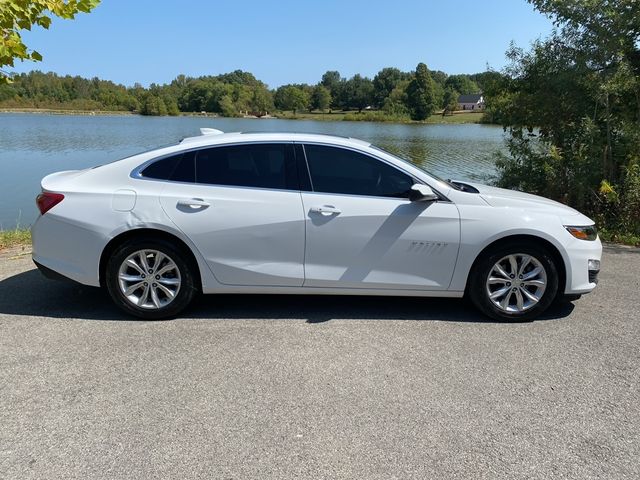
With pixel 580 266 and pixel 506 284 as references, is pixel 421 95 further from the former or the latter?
pixel 506 284

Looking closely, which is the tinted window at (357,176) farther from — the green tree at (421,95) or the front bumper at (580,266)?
the green tree at (421,95)

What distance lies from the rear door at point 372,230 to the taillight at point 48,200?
6.85 feet

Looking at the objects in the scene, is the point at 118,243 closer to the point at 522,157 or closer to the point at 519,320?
the point at 519,320

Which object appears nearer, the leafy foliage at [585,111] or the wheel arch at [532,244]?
the wheel arch at [532,244]

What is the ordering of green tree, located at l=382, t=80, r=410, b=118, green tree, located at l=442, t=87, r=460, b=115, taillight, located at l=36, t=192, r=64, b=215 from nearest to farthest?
taillight, located at l=36, t=192, r=64, b=215 < green tree, located at l=382, t=80, r=410, b=118 < green tree, located at l=442, t=87, r=460, b=115

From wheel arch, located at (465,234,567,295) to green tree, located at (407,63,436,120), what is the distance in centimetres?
9115

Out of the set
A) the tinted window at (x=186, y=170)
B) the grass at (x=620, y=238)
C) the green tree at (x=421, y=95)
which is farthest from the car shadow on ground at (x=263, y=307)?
the green tree at (x=421, y=95)

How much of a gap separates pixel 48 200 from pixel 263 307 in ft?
6.80

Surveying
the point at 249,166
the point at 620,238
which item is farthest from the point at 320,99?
the point at 249,166

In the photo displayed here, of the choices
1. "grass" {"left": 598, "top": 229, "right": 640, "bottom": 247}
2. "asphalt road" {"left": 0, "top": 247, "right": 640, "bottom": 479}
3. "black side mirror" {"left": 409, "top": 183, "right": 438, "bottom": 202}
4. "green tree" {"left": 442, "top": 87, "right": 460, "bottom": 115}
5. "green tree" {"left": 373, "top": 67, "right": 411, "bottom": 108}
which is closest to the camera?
"asphalt road" {"left": 0, "top": 247, "right": 640, "bottom": 479}

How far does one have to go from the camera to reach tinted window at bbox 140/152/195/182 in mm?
4387

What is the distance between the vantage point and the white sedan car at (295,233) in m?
4.26


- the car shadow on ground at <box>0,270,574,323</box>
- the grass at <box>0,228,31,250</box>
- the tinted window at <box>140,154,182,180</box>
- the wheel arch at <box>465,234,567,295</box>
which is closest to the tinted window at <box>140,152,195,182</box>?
the tinted window at <box>140,154,182,180</box>

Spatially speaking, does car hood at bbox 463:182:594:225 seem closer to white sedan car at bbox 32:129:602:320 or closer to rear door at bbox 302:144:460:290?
white sedan car at bbox 32:129:602:320
